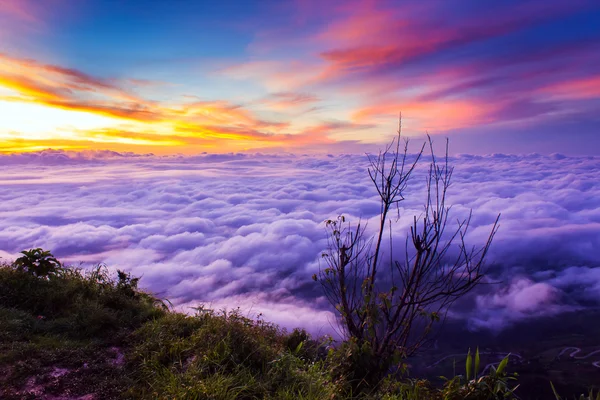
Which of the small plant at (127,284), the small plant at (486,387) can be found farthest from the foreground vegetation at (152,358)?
the small plant at (127,284)

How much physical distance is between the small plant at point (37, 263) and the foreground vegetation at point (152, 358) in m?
0.06

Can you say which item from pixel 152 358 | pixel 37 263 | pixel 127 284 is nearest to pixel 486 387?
pixel 152 358

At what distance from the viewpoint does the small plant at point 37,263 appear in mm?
6734

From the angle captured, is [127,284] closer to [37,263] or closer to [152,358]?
[37,263]

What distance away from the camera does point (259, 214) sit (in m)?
111

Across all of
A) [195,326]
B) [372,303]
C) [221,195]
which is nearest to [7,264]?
[195,326]

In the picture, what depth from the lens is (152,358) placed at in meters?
4.48

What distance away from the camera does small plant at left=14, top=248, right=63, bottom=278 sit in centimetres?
673

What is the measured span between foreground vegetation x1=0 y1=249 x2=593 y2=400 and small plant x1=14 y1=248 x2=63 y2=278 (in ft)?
0.21

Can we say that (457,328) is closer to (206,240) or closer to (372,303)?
(206,240)

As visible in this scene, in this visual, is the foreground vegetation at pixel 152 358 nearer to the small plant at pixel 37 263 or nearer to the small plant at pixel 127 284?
the small plant at pixel 37 263

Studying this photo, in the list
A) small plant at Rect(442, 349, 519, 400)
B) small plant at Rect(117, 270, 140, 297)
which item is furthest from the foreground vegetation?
small plant at Rect(117, 270, 140, 297)

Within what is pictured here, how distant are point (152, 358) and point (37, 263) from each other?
452cm

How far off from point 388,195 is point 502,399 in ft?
8.98
